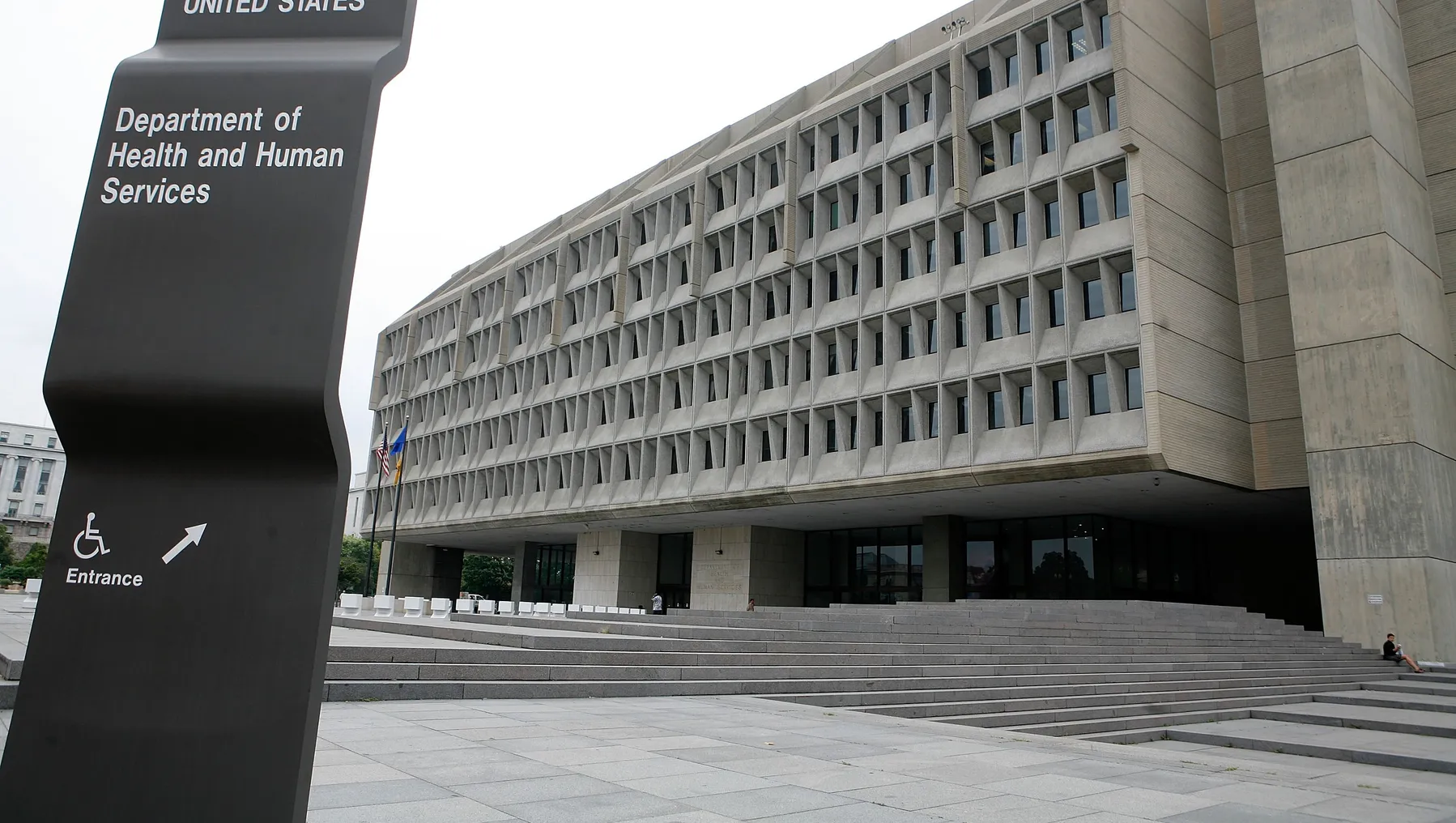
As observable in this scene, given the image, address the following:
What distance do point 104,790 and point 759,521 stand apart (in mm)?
40125

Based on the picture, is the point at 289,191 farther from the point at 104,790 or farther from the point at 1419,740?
the point at 1419,740

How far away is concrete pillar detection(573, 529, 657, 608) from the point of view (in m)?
49.5

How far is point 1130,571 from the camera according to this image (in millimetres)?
34719

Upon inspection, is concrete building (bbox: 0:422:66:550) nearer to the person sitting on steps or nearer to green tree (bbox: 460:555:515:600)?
green tree (bbox: 460:555:515:600)

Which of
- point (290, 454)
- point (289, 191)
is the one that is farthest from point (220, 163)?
point (290, 454)

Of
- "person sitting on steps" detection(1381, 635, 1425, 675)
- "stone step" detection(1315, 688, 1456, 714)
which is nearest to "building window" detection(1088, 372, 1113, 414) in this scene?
"person sitting on steps" detection(1381, 635, 1425, 675)

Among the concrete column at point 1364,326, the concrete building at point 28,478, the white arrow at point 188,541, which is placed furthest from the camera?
the concrete building at point 28,478

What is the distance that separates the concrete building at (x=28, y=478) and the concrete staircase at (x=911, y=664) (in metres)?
117

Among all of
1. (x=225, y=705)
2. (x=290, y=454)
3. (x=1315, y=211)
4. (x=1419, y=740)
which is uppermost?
(x=1315, y=211)

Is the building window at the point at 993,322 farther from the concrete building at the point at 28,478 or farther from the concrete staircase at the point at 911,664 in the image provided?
the concrete building at the point at 28,478

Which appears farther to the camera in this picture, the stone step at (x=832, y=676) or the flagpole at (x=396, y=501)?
the flagpole at (x=396, y=501)

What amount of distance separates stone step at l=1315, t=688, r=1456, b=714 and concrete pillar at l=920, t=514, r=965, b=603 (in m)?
16.4

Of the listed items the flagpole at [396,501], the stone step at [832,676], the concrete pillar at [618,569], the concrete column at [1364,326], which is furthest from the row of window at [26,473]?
the concrete column at [1364,326]

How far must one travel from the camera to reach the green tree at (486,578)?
102m
